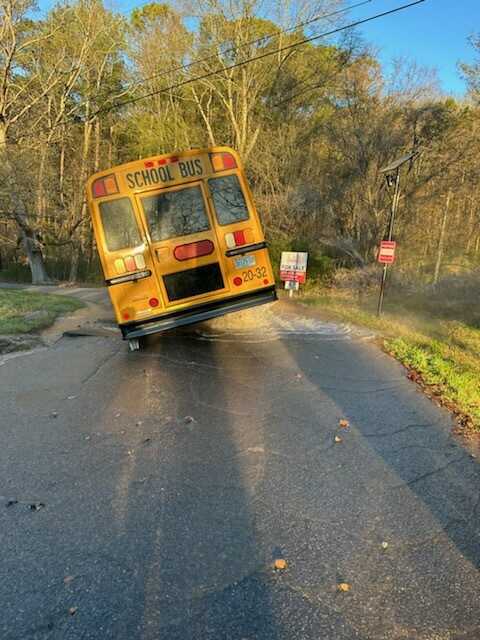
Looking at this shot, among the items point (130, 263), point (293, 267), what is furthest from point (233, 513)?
point (293, 267)

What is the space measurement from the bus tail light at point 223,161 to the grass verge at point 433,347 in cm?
412

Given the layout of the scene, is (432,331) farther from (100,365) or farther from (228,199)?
(100,365)

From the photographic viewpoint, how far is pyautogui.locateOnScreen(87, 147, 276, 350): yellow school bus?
6961 millimetres

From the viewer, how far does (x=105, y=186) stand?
6918mm

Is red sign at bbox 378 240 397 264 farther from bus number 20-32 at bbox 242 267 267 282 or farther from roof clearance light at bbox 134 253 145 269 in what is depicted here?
roof clearance light at bbox 134 253 145 269

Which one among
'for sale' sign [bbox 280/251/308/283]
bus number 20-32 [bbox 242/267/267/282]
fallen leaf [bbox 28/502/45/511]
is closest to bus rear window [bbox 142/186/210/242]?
bus number 20-32 [bbox 242/267/267/282]

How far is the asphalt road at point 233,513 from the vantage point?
7.71 ft

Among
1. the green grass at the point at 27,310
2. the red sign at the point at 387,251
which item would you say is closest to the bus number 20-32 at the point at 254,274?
the red sign at the point at 387,251

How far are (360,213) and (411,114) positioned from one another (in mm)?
3629

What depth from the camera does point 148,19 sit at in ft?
89.2

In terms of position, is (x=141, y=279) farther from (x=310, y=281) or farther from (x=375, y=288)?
(x=310, y=281)

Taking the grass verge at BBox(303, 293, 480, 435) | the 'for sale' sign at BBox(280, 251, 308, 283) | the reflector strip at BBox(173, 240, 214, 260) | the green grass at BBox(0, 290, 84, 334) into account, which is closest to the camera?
the grass verge at BBox(303, 293, 480, 435)

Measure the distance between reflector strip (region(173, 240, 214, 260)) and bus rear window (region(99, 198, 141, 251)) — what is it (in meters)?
0.64

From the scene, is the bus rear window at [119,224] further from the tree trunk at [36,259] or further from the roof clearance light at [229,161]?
the tree trunk at [36,259]
